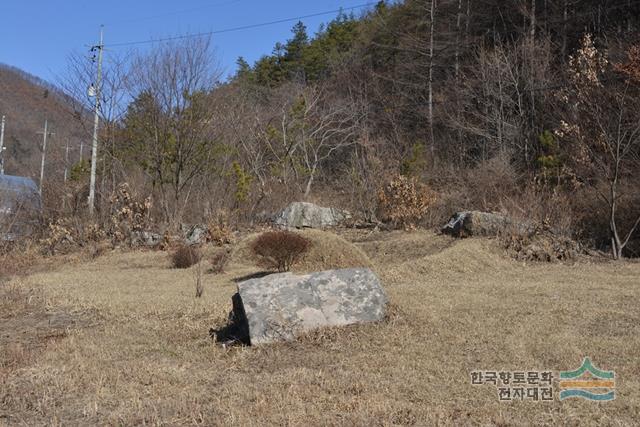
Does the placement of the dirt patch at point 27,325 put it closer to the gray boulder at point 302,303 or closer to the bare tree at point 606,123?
the gray boulder at point 302,303

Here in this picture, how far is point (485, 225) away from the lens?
12039mm

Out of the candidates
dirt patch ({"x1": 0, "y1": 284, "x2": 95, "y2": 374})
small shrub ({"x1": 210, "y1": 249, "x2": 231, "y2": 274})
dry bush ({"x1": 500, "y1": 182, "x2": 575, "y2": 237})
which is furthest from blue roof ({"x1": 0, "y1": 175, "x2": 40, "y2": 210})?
dry bush ({"x1": 500, "y1": 182, "x2": 575, "y2": 237})

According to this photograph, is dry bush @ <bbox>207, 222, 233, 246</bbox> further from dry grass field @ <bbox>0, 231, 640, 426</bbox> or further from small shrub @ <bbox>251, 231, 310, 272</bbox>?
dry grass field @ <bbox>0, 231, 640, 426</bbox>

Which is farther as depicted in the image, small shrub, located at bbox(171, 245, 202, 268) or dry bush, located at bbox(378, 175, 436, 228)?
dry bush, located at bbox(378, 175, 436, 228)

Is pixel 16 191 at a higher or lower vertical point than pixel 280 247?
higher

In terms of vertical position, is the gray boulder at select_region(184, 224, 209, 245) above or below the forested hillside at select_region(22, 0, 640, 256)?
below

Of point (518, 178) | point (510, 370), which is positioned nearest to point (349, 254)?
point (510, 370)

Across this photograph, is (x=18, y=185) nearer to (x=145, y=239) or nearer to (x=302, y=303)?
(x=145, y=239)

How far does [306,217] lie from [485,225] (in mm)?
5488

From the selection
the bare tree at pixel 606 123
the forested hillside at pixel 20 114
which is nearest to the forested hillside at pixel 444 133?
the bare tree at pixel 606 123

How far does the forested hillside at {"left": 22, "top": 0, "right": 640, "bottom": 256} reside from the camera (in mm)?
12570

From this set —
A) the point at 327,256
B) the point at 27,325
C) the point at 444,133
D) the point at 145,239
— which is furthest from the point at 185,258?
the point at 444,133

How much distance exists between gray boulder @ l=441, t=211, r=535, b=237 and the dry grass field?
317 centimetres

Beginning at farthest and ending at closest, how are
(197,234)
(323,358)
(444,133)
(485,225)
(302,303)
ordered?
(444,133) → (197,234) → (485,225) → (302,303) → (323,358)
